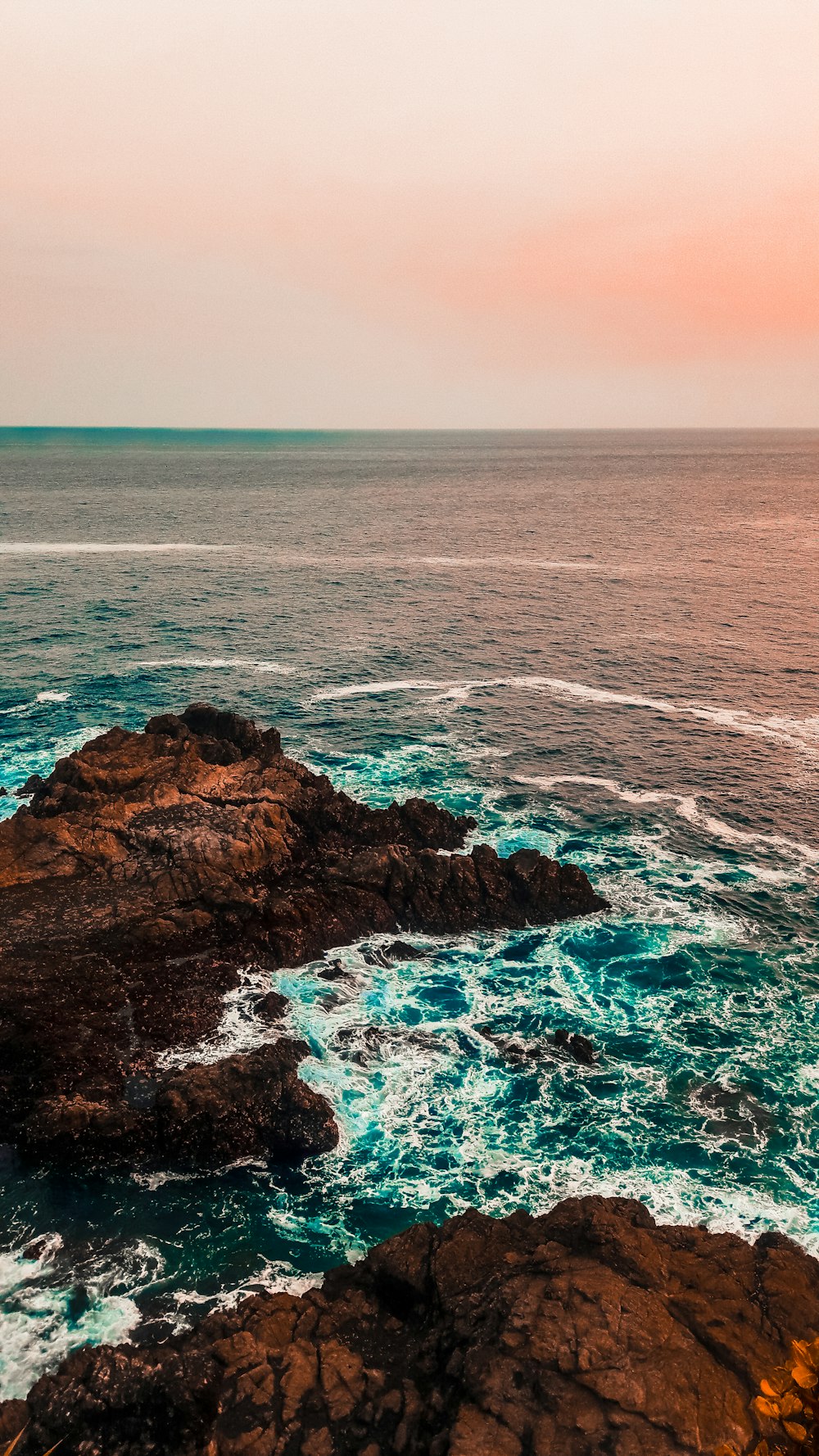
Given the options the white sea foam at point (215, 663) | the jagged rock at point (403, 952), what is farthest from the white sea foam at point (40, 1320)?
the white sea foam at point (215, 663)

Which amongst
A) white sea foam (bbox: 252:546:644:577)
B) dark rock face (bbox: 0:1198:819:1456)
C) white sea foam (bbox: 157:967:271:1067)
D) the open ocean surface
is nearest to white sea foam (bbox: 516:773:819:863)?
the open ocean surface

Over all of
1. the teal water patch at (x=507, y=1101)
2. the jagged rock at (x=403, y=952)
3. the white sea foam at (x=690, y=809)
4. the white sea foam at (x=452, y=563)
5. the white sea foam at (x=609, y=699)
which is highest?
the white sea foam at (x=452, y=563)

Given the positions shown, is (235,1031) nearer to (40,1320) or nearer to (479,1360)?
(40,1320)

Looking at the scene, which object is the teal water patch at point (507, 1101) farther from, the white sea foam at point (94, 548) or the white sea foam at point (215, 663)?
the white sea foam at point (94, 548)

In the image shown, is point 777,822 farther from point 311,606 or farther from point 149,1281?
point 311,606

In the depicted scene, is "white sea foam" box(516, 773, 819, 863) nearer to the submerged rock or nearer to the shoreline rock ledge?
the shoreline rock ledge

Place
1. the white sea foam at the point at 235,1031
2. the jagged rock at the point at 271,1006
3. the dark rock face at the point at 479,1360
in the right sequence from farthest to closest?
the jagged rock at the point at 271,1006, the white sea foam at the point at 235,1031, the dark rock face at the point at 479,1360

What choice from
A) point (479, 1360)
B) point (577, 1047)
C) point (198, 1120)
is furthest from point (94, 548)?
point (479, 1360)
